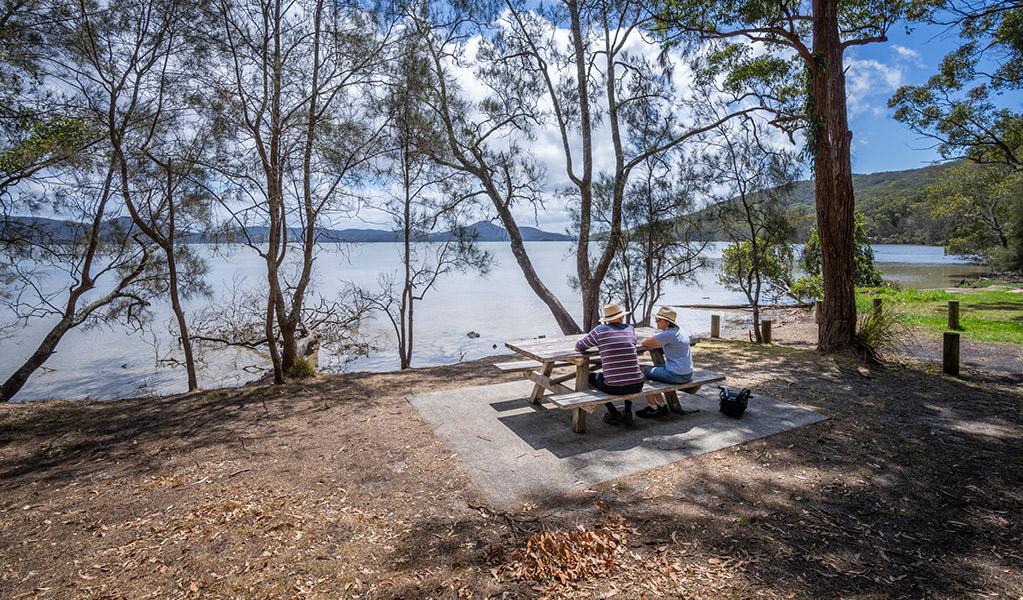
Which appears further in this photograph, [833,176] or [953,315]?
[953,315]

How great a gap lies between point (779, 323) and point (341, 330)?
14.2m

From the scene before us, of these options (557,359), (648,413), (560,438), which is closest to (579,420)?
(560,438)

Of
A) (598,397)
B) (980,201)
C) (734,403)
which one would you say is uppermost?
(980,201)

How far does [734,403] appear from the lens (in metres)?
4.61

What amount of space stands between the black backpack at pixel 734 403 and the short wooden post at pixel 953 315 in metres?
9.45

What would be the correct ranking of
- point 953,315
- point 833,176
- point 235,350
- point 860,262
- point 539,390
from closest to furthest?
point 539,390, point 833,176, point 953,315, point 235,350, point 860,262

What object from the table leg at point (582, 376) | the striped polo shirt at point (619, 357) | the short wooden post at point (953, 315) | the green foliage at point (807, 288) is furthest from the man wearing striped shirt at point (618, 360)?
the green foliage at point (807, 288)

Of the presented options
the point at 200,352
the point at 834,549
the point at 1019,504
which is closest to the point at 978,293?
the point at 1019,504

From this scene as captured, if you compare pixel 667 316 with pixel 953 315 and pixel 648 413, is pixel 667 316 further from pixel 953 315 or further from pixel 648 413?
pixel 953 315

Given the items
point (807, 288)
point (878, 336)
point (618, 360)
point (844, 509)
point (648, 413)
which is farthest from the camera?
point (807, 288)

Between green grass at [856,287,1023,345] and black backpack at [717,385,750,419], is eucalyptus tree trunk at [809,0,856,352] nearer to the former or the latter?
green grass at [856,287,1023,345]

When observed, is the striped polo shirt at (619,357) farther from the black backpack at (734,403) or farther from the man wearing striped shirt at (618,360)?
the black backpack at (734,403)

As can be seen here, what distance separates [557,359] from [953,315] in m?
11.1

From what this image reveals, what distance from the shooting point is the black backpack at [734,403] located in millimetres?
4582
